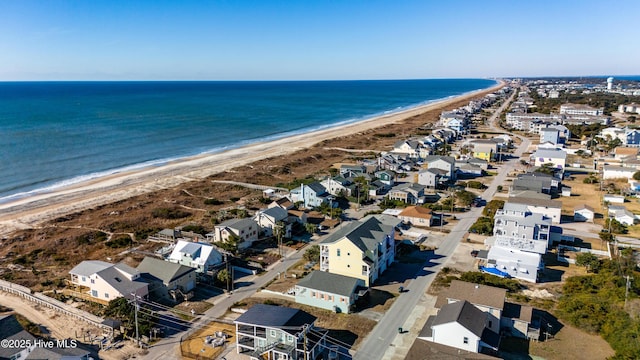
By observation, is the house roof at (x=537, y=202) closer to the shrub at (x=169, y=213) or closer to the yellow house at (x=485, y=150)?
the yellow house at (x=485, y=150)

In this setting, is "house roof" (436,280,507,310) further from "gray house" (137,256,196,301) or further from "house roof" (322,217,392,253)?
"gray house" (137,256,196,301)

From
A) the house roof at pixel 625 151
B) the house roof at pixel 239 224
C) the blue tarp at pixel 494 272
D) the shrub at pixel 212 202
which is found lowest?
the blue tarp at pixel 494 272

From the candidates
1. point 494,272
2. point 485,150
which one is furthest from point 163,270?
point 485,150

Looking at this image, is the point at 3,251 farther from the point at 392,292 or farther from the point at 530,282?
the point at 530,282

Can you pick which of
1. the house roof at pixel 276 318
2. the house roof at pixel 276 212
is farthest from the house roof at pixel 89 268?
the house roof at pixel 276 212

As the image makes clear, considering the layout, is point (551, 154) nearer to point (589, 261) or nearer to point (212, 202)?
point (589, 261)

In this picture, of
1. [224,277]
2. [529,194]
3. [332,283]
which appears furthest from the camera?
[529,194]

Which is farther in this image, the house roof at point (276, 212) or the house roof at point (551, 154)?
the house roof at point (551, 154)
